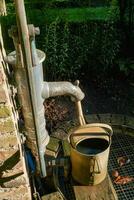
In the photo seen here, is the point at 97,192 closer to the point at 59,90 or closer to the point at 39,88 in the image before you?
the point at 59,90

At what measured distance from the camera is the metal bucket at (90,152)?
2.94m

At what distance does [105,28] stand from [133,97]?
1.33 meters

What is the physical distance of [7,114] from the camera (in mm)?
1995

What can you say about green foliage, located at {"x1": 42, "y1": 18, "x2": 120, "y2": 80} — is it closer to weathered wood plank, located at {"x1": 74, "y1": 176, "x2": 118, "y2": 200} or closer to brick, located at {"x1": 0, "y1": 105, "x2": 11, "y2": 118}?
weathered wood plank, located at {"x1": 74, "y1": 176, "x2": 118, "y2": 200}

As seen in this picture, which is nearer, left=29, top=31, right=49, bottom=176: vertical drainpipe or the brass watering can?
left=29, top=31, right=49, bottom=176: vertical drainpipe

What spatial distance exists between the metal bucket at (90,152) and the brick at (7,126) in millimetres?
996

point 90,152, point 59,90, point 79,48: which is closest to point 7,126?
point 59,90

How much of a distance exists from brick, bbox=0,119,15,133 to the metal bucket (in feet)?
3.27

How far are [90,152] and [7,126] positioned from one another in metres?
1.34

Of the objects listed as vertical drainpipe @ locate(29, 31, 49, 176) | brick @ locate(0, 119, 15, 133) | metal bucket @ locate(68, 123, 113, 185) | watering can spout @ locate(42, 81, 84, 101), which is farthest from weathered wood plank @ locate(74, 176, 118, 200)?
brick @ locate(0, 119, 15, 133)

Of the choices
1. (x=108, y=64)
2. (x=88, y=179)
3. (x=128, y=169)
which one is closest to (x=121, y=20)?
(x=108, y=64)

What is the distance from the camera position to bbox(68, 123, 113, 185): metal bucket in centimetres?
294

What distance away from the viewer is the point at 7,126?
2066 mm

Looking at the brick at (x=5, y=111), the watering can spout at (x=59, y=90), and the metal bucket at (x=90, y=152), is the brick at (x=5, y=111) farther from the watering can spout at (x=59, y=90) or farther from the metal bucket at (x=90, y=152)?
the metal bucket at (x=90, y=152)
